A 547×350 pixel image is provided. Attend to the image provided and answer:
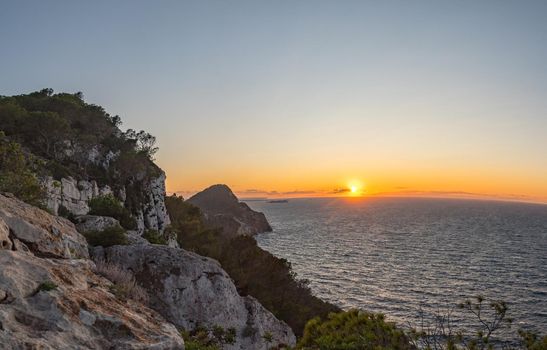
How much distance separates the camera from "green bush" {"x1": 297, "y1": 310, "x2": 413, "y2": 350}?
12859mm

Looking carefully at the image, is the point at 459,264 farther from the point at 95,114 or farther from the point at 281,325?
the point at 95,114

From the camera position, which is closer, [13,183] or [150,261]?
[150,261]

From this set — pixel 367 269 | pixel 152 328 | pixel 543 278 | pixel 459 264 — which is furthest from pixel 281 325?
pixel 459 264

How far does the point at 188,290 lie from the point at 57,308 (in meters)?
12.9

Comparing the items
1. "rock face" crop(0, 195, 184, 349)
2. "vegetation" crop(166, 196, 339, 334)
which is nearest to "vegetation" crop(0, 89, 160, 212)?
"vegetation" crop(166, 196, 339, 334)

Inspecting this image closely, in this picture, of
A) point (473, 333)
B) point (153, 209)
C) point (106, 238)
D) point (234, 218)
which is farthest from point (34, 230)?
point (234, 218)

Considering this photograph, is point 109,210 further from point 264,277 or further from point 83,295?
point 83,295

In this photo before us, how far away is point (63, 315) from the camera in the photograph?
352 inches

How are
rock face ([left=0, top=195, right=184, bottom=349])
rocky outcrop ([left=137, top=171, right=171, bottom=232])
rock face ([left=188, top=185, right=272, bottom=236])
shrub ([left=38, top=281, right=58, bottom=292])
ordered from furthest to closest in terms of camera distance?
rock face ([left=188, top=185, right=272, bottom=236])
rocky outcrop ([left=137, top=171, right=171, bottom=232])
shrub ([left=38, top=281, right=58, bottom=292])
rock face ([left=0, top=195, right=184, bottom=349])

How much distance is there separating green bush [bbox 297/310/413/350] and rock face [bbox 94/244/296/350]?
7950 millimetres

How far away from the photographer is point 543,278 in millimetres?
65062

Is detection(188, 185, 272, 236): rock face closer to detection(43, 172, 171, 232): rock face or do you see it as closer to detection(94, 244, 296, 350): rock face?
detection(43, 172, 171, 232): rock face

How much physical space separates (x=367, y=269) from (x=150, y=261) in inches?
2438

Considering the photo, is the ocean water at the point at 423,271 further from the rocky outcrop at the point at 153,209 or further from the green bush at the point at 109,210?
the green bush at the point at 109,210
